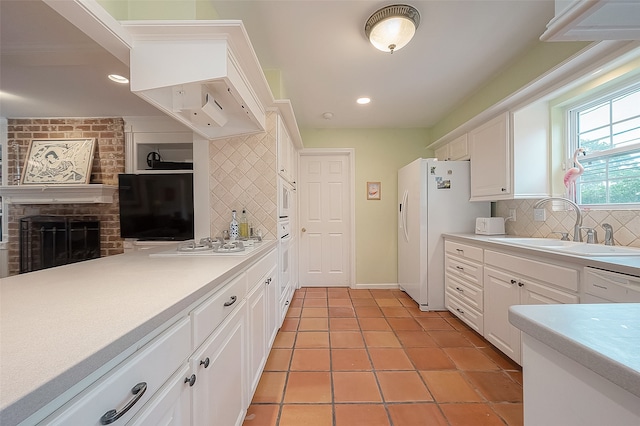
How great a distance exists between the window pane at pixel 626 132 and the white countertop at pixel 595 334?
1.96 m

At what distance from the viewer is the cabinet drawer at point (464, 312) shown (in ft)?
7.13

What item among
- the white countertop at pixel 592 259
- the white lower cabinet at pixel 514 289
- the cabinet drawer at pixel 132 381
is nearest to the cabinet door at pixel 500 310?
the white lower cabinet at pixel 514 289

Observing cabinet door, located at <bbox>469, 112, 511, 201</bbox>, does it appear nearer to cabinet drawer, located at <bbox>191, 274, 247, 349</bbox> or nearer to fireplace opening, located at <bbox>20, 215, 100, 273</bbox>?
cabinet drawer, located at <bbox>191, 274, 247, 349</bbox>

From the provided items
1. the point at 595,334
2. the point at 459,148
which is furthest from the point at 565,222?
the point at 595,334

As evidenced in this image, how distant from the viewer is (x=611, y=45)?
1.44m

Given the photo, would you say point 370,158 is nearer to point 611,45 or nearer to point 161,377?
point 611,45

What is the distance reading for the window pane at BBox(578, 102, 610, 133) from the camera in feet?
6.17

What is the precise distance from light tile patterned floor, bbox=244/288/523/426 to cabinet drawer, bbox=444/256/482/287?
0.51m

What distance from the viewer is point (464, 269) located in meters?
2.42

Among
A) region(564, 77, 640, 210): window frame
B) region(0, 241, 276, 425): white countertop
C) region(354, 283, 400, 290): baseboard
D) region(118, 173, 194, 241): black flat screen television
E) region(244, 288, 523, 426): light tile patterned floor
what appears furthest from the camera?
region(354, 283, 400, 290): baseboard

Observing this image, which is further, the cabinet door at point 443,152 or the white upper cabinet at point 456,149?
the cabinet door at point 443,152

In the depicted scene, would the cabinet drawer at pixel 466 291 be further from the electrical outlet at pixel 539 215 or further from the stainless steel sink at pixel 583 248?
the electrical outlet at pixel 539 215

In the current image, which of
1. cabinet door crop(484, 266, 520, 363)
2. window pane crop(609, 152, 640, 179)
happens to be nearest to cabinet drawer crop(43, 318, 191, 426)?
cabinet door crop(484, 266, 520, 363)

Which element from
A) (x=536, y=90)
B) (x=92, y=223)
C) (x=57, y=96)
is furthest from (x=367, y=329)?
(x=57, y=96)
